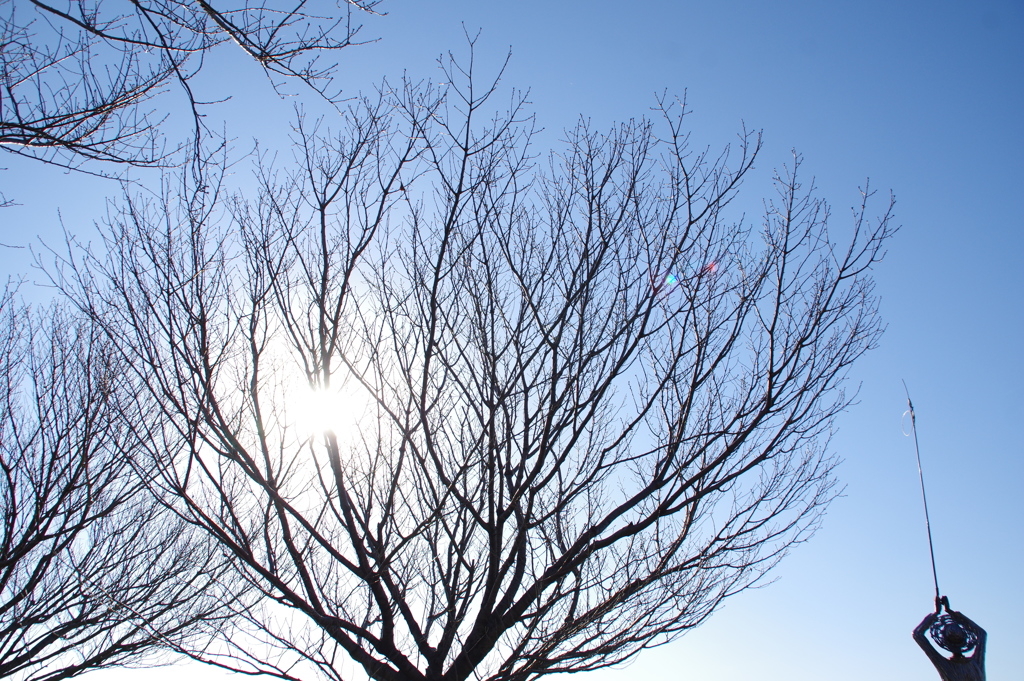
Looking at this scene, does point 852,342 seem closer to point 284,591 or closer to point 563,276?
point 563,276

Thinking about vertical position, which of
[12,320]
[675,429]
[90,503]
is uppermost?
[12,320]

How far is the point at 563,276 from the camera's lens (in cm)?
416

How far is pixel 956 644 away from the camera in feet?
12.4

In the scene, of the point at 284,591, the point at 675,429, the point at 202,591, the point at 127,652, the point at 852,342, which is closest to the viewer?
the point at 284,591

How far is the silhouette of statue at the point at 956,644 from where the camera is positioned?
12.2 feet

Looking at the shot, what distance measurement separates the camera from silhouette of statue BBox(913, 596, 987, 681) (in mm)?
3709

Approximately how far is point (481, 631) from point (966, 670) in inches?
116

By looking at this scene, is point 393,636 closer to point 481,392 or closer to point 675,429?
point 481,392

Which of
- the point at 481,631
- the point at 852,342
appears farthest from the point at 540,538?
the point at 852,342

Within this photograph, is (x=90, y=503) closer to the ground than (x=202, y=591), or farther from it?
farther from it

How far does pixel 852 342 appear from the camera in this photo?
428cm

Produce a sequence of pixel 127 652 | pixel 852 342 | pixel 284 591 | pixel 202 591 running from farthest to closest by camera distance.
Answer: pixel 127 652 → pixel 202 591 → pixel 852 342 → pixel 284 591

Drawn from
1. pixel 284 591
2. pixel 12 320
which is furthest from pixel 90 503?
pixel 284 591

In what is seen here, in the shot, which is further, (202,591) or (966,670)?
(202,591)
